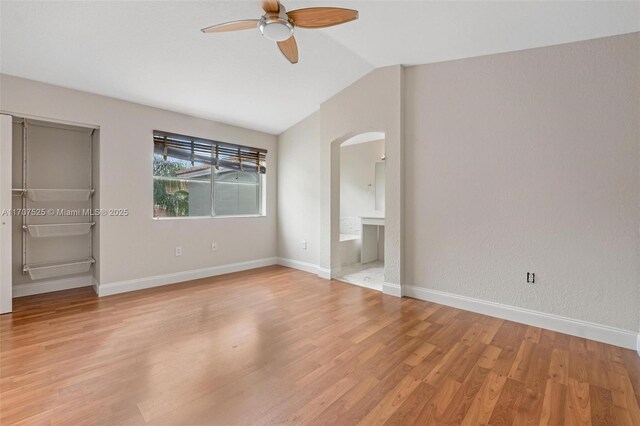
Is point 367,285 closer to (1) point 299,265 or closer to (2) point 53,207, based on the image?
(1) point 299,265

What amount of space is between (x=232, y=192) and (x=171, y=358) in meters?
3.17

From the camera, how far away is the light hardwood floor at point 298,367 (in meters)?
1.63

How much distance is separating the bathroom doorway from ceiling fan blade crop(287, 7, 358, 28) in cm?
Result: 300

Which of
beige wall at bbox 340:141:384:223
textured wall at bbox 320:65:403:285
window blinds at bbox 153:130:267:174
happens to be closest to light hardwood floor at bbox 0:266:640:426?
textured wall at bbox 320:65:403:285

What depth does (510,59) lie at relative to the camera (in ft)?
9.64

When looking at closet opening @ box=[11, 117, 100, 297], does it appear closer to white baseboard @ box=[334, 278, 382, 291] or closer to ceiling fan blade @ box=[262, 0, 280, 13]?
ceiling fan blade @ box=[262, 0, 280, 13]

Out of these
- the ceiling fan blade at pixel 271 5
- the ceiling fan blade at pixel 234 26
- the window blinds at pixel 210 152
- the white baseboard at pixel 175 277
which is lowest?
the white baseboard at pixel 175 277

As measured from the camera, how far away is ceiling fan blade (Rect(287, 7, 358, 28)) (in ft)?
6.75

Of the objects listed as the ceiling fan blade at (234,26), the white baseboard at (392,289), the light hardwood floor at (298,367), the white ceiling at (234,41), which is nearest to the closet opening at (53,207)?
the light hardwood floor at (298,367)

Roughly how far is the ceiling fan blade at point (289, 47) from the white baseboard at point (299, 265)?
3.13 meters

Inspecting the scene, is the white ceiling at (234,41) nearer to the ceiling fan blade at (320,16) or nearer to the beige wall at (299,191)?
the ceiling fan blade at (320,16)

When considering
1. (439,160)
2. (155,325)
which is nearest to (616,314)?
(439,160)

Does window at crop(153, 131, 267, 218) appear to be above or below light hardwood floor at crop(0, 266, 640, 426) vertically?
above

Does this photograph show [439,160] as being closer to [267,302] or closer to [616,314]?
[616,314]
